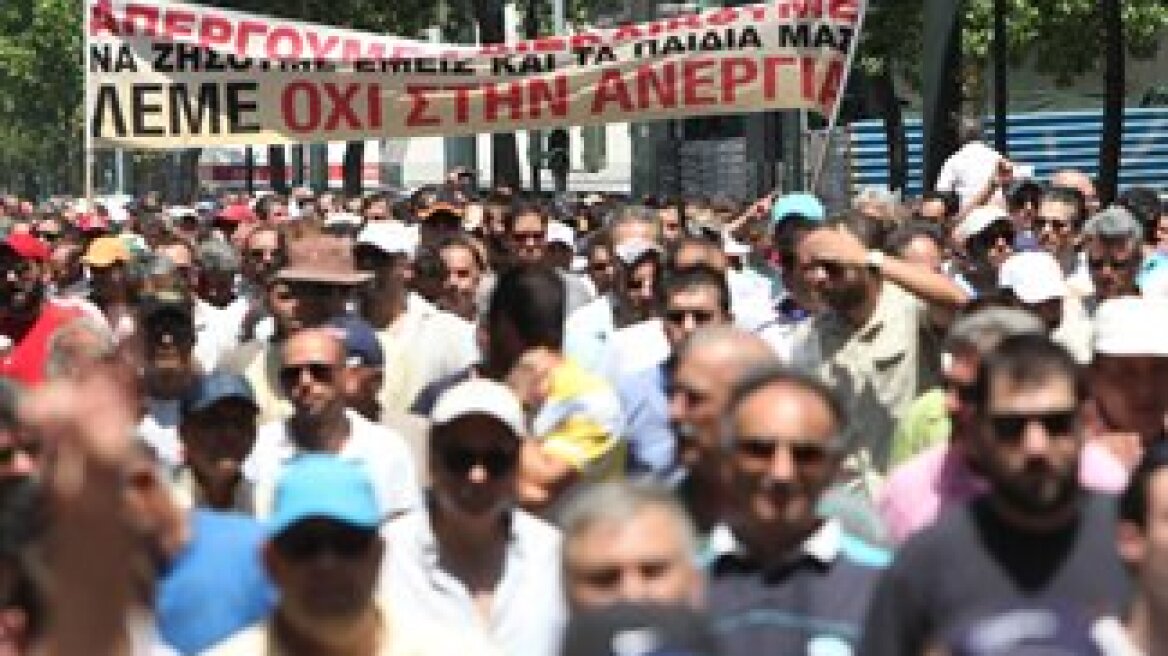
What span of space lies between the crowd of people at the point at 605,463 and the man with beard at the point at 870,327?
0.01m

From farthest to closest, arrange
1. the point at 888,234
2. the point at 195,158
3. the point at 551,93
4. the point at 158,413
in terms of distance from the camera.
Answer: the point at 195,158 < the point at 551,93 < the point at 888,234 < the point at 158,413

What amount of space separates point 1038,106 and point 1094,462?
58604 millimetres

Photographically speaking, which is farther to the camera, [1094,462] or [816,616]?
[1094,462]

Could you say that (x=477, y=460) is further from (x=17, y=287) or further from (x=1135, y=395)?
(x=17, y=287)

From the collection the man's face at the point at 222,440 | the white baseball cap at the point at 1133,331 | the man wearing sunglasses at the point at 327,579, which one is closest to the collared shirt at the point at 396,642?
the man wearing sunglasses at the point at 327,579

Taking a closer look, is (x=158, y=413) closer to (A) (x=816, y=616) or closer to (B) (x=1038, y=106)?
(A) (x=816, y=616)

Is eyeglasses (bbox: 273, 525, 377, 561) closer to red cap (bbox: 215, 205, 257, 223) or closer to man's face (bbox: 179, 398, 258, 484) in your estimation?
man's face (bbox: 179, 398, 258, 484)

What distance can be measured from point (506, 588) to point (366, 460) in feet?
4.07

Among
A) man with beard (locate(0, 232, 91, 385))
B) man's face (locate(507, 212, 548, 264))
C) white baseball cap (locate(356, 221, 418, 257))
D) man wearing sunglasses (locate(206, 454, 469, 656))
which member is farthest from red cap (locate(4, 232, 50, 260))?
man wearing sunglasses (locate(206, 454, 469, 656))

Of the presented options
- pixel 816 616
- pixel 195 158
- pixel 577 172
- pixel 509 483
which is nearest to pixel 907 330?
pixel 509 483

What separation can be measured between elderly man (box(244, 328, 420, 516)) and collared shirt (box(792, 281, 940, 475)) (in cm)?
161

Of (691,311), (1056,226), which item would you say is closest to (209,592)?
(691,311)

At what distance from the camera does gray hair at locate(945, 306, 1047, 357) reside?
20.7 ft

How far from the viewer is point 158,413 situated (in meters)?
8.20
